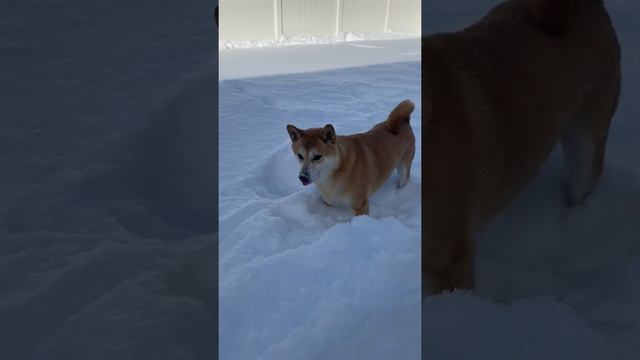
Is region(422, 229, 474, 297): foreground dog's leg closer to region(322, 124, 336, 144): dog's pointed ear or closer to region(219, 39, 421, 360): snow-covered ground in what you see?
region(219, 39, 421, 360): snow-covered ground

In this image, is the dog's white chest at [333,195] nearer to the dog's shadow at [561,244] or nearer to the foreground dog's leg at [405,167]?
the foreground dog's leg at [405,167]

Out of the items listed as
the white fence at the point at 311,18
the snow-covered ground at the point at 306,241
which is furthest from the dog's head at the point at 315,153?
the white fence at the point at 311,18

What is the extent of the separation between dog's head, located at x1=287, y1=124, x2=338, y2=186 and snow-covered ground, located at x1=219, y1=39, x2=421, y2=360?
15cm

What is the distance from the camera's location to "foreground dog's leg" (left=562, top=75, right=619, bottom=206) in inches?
53.8

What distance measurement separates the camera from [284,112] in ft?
9.61

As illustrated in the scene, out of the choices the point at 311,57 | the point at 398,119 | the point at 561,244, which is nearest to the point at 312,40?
the point at 311,57

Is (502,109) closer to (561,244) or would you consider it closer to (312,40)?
(561,244)

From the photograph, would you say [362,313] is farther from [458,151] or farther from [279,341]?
[458,151]

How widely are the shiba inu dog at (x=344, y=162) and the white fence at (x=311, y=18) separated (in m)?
4.25

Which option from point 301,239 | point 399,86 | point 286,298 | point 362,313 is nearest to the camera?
point 362,313
